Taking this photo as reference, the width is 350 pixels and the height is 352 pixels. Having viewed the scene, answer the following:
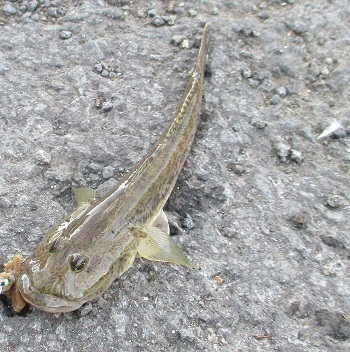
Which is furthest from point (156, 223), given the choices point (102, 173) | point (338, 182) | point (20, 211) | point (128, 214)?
point (338, 182)

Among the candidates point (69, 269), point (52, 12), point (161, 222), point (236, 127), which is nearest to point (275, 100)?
point (236, 127)

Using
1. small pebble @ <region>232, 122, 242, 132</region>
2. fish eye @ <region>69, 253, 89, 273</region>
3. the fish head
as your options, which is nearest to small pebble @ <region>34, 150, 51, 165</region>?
the fish head

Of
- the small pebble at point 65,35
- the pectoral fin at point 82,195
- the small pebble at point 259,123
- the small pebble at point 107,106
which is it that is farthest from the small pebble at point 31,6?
the small pebble at point 259,123

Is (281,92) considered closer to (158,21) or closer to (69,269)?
(158,21)

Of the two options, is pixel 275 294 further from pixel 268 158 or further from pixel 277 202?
pixel 268 158

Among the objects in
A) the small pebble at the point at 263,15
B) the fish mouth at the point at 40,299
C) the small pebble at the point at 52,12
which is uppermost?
the small pebble at the point at 263,15

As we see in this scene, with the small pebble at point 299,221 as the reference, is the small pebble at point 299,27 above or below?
above

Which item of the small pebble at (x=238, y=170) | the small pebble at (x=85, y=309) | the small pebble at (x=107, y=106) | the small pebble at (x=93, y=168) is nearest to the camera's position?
the small pebble at (x=85, y=309)

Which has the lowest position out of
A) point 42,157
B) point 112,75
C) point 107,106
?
point 42,157

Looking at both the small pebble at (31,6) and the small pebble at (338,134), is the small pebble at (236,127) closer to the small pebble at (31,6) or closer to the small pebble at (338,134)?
the small pebble at (338,134)
